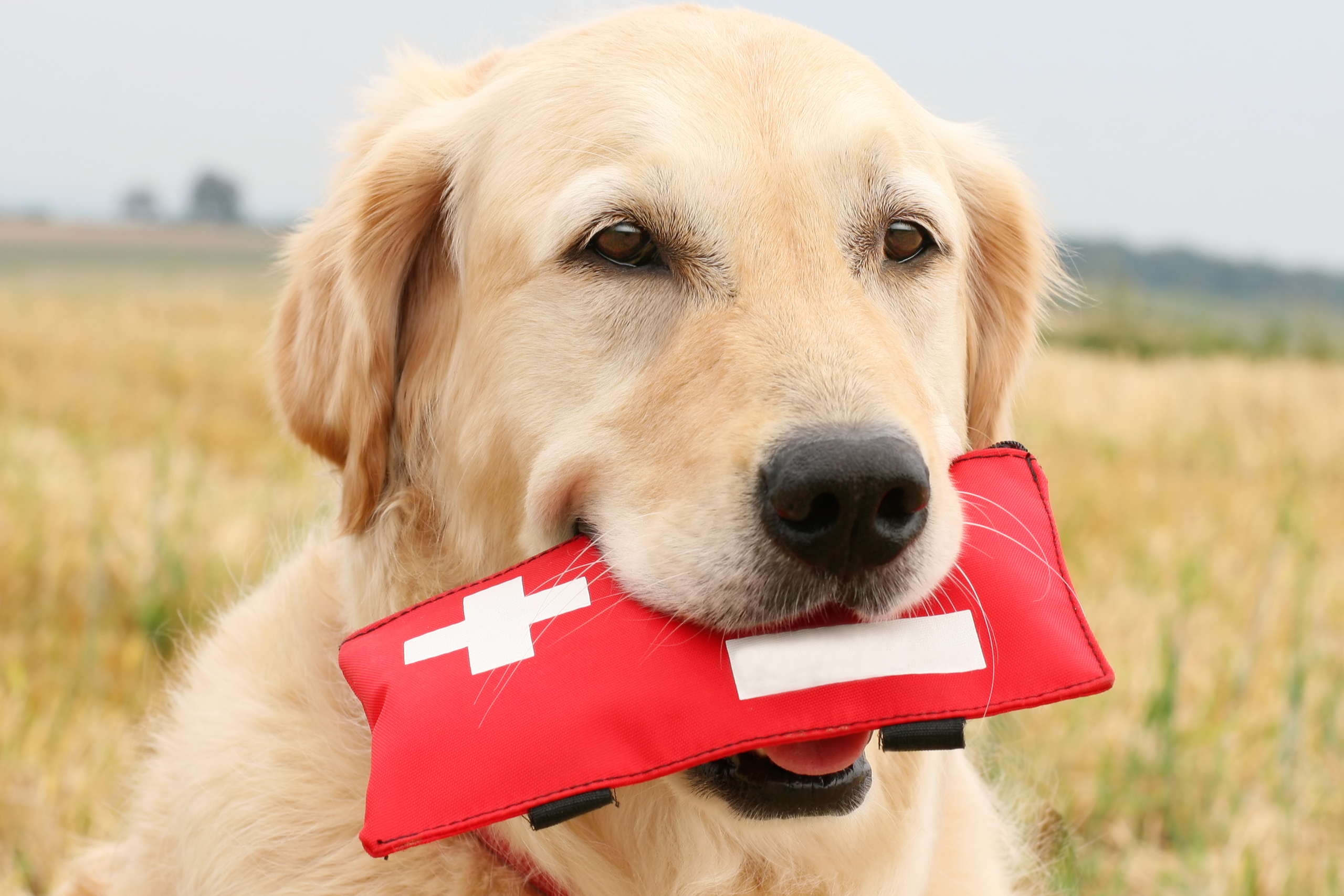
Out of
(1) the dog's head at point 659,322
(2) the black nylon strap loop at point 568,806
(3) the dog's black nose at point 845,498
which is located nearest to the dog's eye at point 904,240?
(1) the dog's head at point 659,322

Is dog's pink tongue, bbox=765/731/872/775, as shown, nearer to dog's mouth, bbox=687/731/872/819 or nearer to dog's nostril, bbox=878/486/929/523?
dog's mouth, bbox=687/731/872/819

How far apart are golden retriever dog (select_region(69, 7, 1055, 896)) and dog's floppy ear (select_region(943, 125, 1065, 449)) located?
0.15 meters

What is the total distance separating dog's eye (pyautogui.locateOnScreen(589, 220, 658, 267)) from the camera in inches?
81.6

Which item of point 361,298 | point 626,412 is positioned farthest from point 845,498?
point 361,298

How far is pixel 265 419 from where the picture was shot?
27.6 ft

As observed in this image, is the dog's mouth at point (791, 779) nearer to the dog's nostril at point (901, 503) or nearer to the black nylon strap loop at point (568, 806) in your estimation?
the black nylon strap loop at point (568, 806)

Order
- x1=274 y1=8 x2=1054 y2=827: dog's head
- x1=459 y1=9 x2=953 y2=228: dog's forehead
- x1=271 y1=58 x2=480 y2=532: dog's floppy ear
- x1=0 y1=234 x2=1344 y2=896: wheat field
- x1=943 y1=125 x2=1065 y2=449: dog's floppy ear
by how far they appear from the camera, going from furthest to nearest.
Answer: x1=0 y1=234 x2=1344 y2=896: wheat field, x1=943 y1=125 x2=1065 y2=449: dog's floppy ear, x1=271 y1=58 x2=480 y2=532: dog's floppy ear, x1=459 y1=9 x2=953 y2=228: dog's forehead, x1=274 y1=8 x2=1054 y2=827: dog's head

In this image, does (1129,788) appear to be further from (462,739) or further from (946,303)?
(462,739)

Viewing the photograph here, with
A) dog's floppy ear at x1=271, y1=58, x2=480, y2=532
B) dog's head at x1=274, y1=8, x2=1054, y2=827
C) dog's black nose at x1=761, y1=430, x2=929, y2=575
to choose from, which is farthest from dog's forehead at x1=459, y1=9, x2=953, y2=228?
dog's black nose at x1=761, y1=430, x2=929, y2=575

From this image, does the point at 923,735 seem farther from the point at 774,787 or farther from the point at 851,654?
the point at 774,787

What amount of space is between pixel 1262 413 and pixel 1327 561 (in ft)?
14.4

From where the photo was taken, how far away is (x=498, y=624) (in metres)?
1.77

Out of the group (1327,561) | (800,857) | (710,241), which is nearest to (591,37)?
(710,241)

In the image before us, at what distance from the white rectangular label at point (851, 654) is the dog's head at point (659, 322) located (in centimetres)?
5
